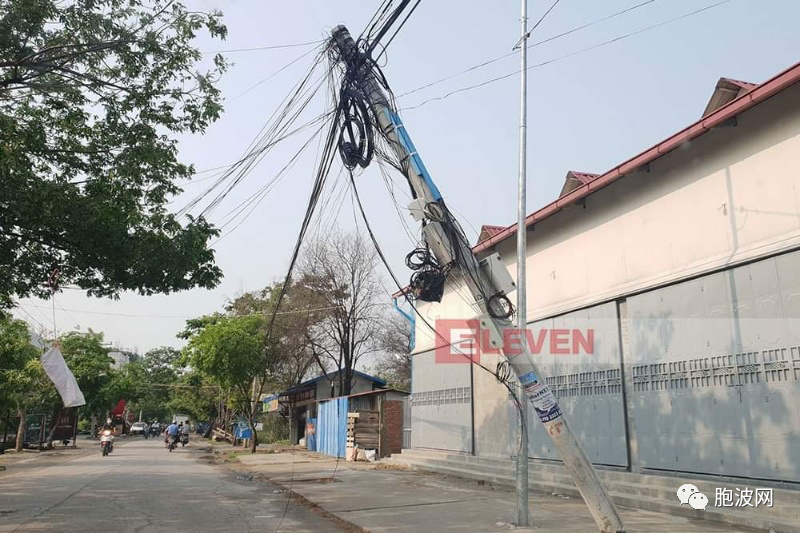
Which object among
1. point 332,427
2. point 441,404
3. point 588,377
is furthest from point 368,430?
point 588,377

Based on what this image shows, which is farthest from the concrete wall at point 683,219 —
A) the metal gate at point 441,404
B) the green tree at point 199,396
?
the green tree at point 199,396

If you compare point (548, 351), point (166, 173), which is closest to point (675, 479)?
point (548, 351)

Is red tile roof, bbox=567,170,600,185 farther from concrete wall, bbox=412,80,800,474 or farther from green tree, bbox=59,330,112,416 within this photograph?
green tree, bbox=59,330,112,416

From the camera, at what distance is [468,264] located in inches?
304

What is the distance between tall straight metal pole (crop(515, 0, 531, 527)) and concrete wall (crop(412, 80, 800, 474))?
162 cm

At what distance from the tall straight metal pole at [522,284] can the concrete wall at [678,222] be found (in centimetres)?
162

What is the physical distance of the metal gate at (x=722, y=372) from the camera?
7.88 metres

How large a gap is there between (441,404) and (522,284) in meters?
10.4

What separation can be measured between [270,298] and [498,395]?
2625cm

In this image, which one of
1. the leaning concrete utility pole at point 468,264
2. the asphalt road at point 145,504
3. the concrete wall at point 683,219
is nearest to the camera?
the leaning concrete utility pole at point 468,264

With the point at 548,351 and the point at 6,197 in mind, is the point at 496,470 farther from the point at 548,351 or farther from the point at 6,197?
the point at 6,197

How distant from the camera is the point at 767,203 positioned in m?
8.29

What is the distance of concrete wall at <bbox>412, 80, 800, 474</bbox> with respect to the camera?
8.18 metres

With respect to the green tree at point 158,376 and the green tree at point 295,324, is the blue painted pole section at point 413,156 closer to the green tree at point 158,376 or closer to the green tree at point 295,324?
the green tree at point 295,324
